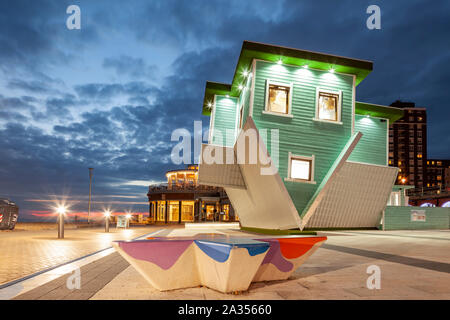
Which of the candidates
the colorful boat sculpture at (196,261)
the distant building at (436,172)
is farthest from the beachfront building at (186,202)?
the distant building at (436,172)

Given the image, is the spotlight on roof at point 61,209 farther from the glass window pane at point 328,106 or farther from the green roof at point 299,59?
the glass window pane at point 328,106

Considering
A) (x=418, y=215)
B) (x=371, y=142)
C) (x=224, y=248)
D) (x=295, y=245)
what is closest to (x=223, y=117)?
(x=371, y=142)

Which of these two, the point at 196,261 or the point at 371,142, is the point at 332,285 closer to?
the point at 196,261

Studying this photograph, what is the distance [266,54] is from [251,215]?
10082mm

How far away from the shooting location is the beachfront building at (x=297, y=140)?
14617mm

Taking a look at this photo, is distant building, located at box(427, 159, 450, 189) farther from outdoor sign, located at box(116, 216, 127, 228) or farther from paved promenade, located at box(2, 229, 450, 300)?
paved promenade, located at box(2, 229, 450, 300)

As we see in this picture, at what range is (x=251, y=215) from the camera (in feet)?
63.9

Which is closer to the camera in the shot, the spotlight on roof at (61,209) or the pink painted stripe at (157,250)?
the pink painted stripe at (157,250)

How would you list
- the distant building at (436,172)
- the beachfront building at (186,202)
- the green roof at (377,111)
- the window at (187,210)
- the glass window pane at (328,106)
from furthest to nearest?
1. the distant building at (436,172)
2. the window at (187,210)
3. the beachfront building at (186,202)
4. the green roof at (377,111)
5. the glass window pane at (328,106)

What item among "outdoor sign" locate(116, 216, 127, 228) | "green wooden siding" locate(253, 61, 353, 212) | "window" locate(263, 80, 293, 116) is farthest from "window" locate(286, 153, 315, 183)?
"outdoor sign" locate(116, 216, 127, 228)

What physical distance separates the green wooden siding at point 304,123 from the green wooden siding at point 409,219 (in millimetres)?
8032

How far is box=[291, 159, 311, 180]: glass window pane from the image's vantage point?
14945 mm

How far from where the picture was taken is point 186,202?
48.2 meters

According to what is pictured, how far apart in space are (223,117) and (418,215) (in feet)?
Result: 52.1
